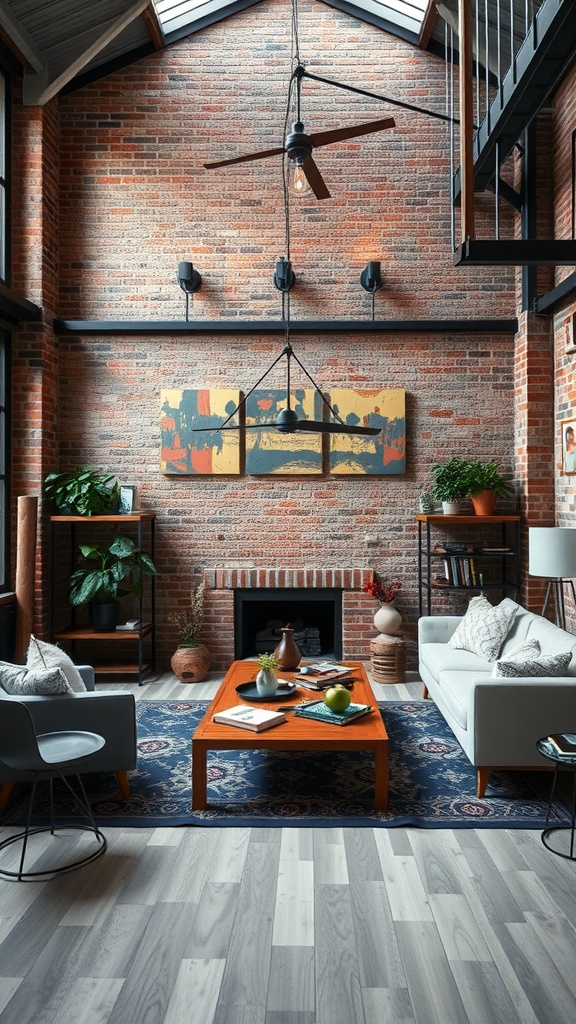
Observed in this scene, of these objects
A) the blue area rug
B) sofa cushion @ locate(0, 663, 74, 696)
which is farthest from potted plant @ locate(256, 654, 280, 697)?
sofa cushion @ locate(0, 663, 74, 696)

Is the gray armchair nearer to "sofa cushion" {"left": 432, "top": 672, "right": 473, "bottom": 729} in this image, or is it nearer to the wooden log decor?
"sofa cushion" {"left": 432, "top": 672, "right": 473, "bottom": 729}

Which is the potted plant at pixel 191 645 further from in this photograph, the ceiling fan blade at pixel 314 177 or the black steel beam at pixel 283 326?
the ceiling fan blade at pixel 314 177

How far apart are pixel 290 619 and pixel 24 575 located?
247 centimetres

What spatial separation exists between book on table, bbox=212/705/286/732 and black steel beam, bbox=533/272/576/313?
12.2ft

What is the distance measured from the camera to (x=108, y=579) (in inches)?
245

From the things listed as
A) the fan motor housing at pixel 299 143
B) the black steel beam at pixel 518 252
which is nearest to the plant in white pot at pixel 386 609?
the black steel beam at pixel 518 252

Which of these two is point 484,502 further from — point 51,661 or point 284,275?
point 51,661

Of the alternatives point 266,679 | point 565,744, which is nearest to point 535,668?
point 565,744

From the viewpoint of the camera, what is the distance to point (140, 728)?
16.8ft

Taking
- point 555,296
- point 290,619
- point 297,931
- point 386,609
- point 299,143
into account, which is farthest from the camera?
point 290,619

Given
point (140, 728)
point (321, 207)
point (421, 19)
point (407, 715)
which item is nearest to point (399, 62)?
point (421, 19)

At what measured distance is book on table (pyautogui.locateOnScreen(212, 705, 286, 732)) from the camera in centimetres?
389

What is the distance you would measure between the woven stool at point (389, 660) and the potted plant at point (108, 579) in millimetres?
2014

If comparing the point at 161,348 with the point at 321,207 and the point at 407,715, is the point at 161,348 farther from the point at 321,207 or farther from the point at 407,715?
the point at 407,715
